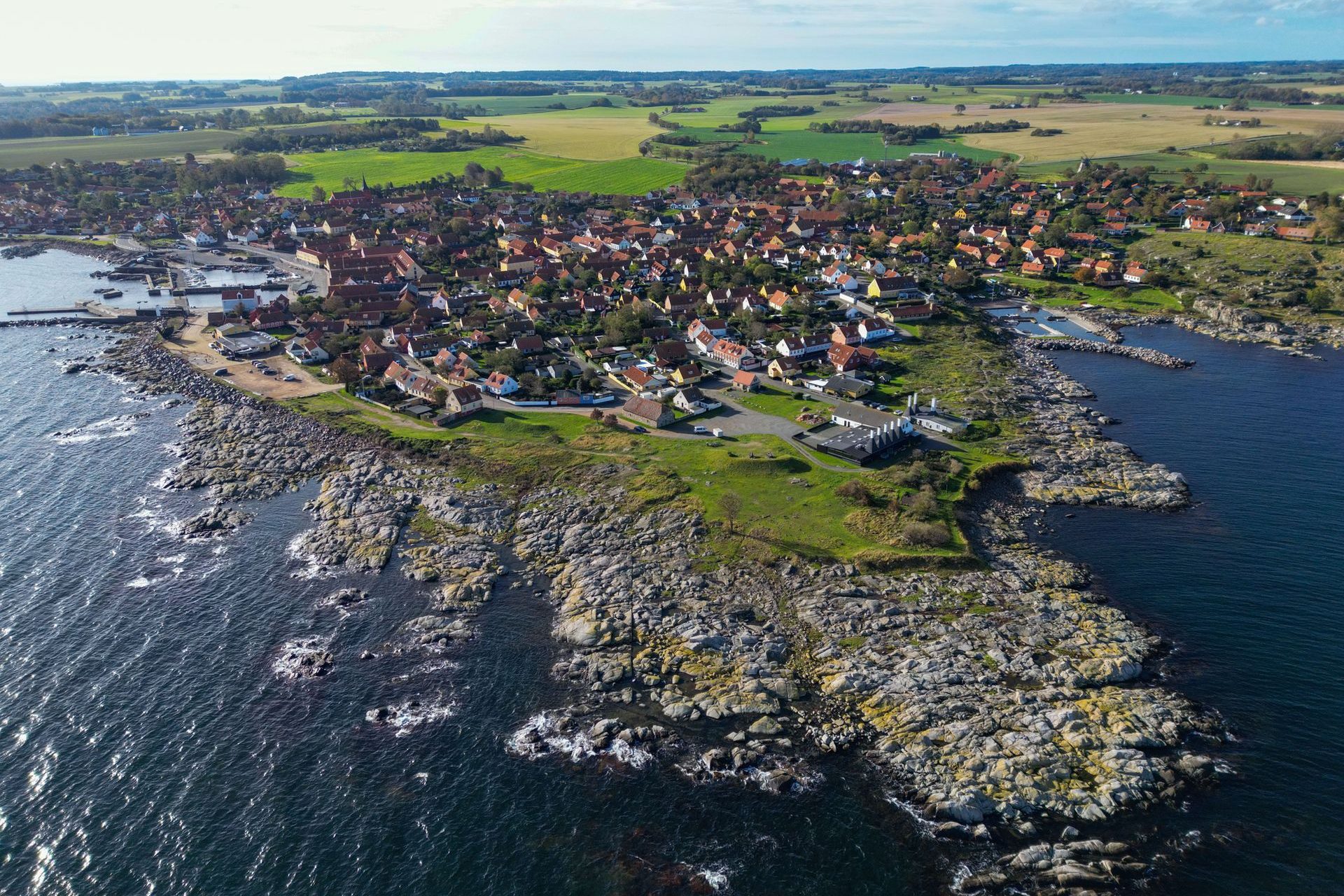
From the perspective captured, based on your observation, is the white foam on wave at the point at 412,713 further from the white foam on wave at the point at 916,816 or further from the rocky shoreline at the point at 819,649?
the white foam on wave at the point at 916,816

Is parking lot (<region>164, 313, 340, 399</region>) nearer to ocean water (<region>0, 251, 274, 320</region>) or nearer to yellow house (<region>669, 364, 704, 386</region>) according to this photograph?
ocean water (<region>0, 251, 274, 320</region>)

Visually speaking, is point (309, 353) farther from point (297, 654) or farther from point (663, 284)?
point (297, 654)

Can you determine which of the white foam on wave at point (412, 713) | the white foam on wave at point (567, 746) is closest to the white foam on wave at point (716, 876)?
the white foam on wave at point (567, 746)

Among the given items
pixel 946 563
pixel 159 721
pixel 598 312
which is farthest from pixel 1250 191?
pixel 159 721

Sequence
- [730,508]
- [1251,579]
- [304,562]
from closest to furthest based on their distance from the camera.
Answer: [1251,579] < [304,562] < [730,508]

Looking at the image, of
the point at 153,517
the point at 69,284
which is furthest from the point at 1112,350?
the point at 69,284

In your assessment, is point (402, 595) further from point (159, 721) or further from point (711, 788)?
point (711, 788)
